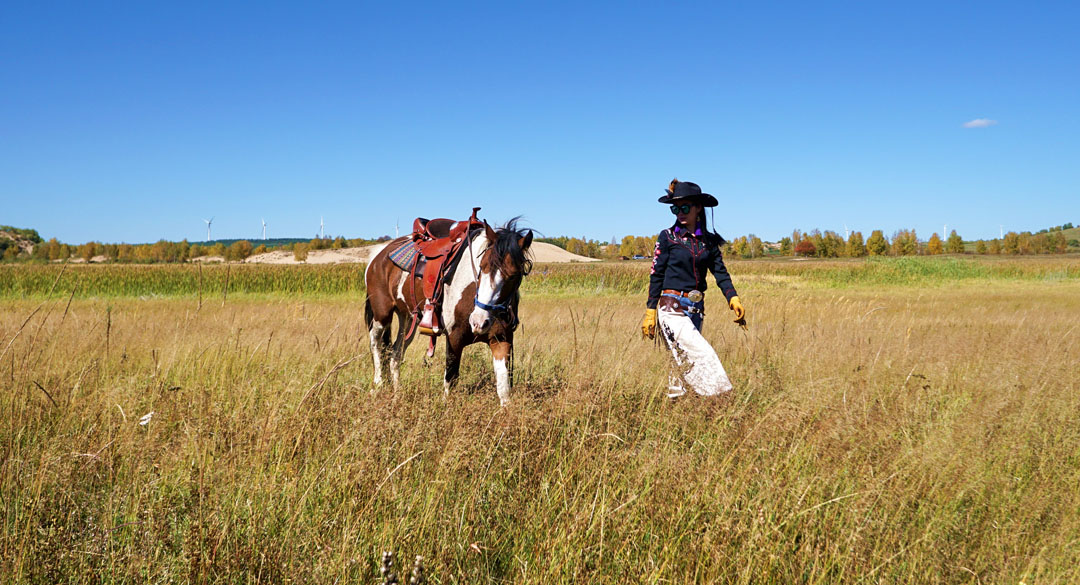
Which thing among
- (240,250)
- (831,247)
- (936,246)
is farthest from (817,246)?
(240,250)

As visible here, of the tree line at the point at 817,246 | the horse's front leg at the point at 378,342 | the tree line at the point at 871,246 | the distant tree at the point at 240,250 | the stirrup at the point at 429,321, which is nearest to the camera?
the stirrup at the point at 429,321

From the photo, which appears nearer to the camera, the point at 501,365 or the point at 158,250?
the point at 501,365

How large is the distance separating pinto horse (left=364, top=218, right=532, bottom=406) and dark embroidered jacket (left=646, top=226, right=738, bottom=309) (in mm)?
1139

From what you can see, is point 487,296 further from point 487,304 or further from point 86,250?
point 86,250

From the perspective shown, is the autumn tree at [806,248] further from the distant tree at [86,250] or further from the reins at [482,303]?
the reins at [482,303]

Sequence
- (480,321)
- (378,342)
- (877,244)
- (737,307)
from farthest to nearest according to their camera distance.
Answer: (877,244) < (378,342) < (737,307) < (480,321)

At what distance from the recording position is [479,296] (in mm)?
4309

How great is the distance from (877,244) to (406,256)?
133 metres

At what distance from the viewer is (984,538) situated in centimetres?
261

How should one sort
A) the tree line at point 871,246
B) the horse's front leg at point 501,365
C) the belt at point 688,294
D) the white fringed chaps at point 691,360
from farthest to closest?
1. the tree line at point 871,246
2. the belt at point 688,294
3. the white fringed chaps at point 691,360
4. the horse's front leg at point 501,365

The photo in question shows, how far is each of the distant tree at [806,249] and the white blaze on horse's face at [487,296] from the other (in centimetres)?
13403

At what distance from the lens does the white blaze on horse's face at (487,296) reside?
426 cm

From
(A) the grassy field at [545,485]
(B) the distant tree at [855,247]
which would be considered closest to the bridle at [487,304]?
(A) the grassy field at [545,485]

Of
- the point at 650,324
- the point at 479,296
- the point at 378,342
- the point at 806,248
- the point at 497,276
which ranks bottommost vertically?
the point at 378,342
